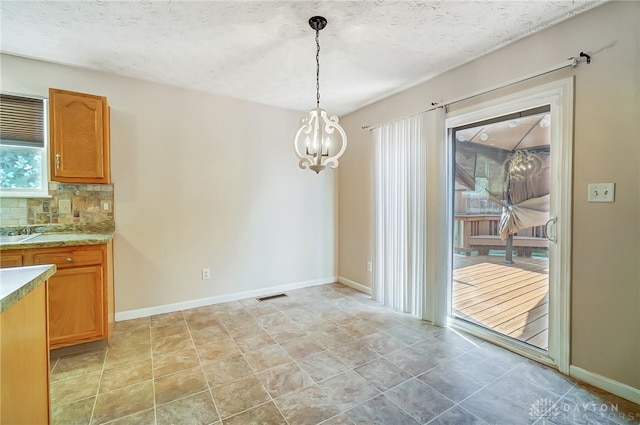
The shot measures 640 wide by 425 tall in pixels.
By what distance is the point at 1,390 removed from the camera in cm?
93

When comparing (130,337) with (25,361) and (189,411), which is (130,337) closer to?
(189,411)

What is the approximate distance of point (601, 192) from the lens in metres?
1.86

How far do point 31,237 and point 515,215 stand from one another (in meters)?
4.15

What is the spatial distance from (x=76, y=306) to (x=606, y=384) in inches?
154

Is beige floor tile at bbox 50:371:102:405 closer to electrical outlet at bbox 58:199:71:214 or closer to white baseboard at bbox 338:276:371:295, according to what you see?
electrical outlet at bbox 58:199:71:214

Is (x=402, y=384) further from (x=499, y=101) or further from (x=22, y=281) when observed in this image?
(x=499, y=101)

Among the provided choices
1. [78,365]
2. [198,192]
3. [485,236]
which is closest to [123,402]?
[78,365]

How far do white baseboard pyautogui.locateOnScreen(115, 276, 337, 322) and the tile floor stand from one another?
0.38 feet

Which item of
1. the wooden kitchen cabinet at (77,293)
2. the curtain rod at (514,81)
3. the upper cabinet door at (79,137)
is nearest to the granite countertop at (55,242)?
the wooden kitchen cabinet at (77,293)

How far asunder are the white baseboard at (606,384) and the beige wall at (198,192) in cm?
291

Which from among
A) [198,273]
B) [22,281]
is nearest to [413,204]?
[198,273]

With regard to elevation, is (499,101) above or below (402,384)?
above

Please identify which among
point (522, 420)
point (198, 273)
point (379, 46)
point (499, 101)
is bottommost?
point (522, 420)

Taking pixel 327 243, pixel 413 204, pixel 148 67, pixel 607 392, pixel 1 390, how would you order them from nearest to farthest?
1. pixel 1 390
2. pixel 607 392
3. pixel 148 67
4. pixel 413 204
5. pixel 327 243
